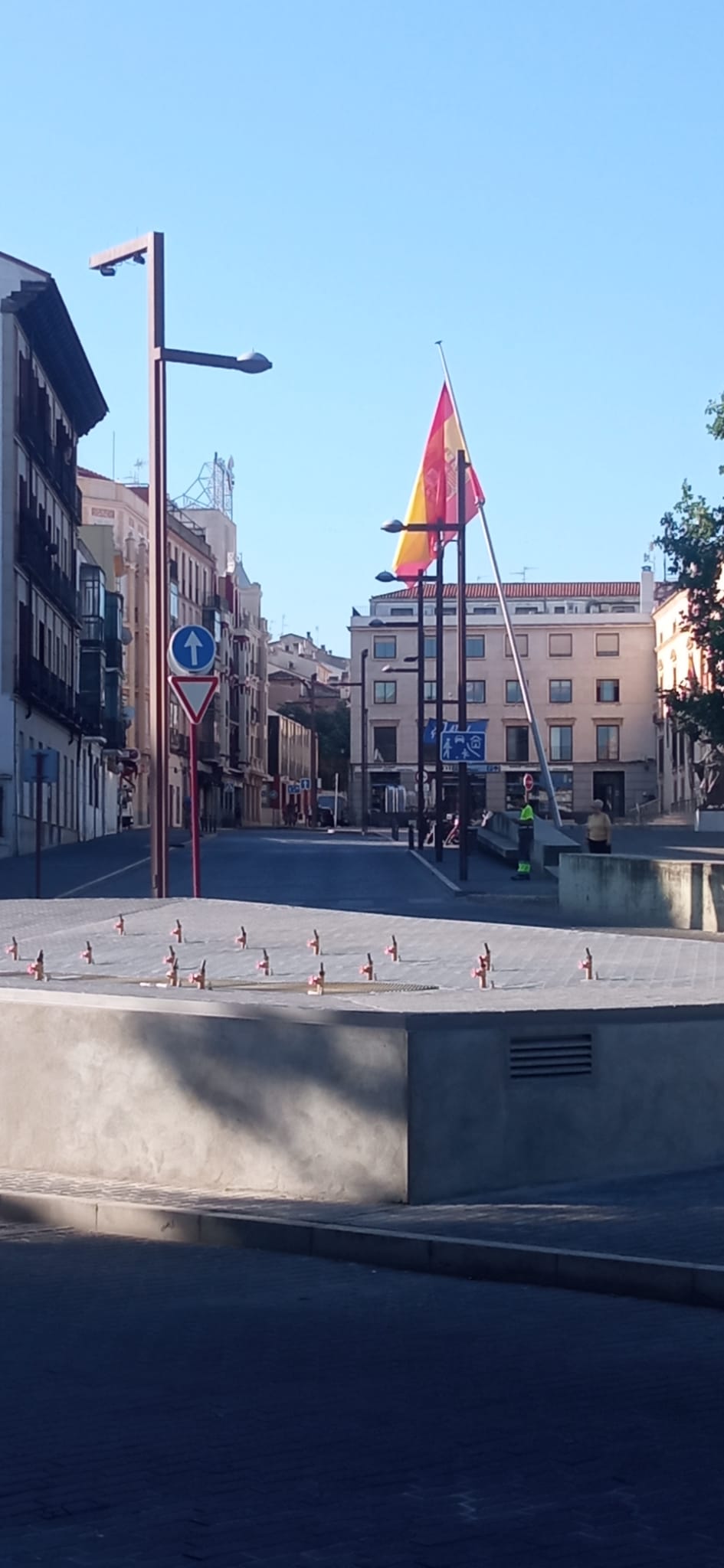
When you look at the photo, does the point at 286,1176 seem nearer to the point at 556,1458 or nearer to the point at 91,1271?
A: the point at 91,1271

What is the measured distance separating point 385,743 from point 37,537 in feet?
166

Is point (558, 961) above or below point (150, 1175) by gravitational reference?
above

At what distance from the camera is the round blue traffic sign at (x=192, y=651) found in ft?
59.8

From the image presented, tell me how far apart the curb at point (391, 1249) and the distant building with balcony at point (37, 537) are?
41796 mm

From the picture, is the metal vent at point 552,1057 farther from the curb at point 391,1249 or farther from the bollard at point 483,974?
the bollard at point 483,974

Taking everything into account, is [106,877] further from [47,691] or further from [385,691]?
[385,691]

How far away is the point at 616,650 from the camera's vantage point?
334ft

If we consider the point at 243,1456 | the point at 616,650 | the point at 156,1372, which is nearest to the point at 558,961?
the point at 156,1372

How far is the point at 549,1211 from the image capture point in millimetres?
9359

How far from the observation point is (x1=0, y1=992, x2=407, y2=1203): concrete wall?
9.66 metres

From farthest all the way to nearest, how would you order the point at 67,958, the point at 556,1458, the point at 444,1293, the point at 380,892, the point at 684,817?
the point at 684,817 < the point at 380,892 < the point at 67,958 < the point at 444,1293 < the point at 556,1458

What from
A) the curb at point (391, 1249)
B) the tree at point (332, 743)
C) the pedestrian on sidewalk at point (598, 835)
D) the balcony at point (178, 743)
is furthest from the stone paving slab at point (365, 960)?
the tree at point (332, 743)

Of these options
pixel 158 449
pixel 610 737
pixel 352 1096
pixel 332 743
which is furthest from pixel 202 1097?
pixel 332 743

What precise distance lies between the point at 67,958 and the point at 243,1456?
9823 mm
